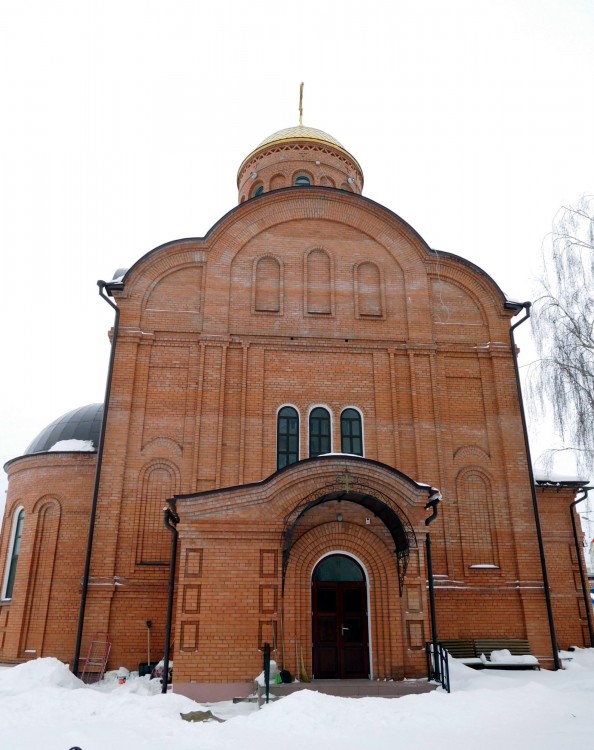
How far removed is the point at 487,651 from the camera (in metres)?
11.7

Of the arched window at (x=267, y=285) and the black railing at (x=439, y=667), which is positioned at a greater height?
the arched window at (x=267, y=285)

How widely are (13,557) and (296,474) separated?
7.39 meters

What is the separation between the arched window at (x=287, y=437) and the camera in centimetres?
1294

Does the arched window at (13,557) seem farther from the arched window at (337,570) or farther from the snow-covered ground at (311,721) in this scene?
the arched window at (337,570)

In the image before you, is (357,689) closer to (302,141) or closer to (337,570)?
(337,570)

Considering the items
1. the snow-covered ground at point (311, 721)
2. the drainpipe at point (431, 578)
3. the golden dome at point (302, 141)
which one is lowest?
the snow-covered ground at point (311, 721)

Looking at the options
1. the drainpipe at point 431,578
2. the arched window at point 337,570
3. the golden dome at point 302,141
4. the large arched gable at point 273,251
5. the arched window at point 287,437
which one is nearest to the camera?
the drainpipe at point 431,578

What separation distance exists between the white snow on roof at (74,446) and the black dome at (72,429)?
0.15m

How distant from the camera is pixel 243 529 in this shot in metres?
10.5

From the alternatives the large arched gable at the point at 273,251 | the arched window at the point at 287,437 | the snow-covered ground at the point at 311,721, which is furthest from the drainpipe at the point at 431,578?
the large arched gable at the point at 273,251

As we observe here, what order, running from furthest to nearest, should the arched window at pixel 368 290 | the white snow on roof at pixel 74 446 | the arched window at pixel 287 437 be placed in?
the white snow on roof at pixel 74 446 → the arched window at pixel 368 290 → the arched window at pixel 287 437

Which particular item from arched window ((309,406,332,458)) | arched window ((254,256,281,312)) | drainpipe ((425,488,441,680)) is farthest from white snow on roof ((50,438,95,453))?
drainpipe ((425,488,441,680))

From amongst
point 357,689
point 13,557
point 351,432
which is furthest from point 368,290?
point 13,557

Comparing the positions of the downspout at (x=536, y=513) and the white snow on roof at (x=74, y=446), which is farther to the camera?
the white snow on roof at (x=74, y=446)
